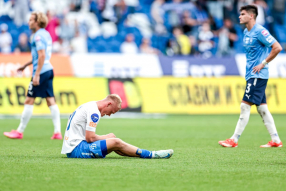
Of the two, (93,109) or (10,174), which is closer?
(10,174)

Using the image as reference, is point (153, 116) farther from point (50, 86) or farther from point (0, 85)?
point (50, 86)

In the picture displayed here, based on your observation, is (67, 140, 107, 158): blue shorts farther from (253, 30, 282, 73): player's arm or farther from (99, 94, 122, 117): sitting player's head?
(253, 30, 282, 73): player's arm

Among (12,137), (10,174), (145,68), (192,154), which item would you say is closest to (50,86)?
(12,137)

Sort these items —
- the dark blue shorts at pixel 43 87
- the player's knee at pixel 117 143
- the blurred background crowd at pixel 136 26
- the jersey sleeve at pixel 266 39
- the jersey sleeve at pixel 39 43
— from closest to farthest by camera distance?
1. the player's knee at pixel 117 143
2. the jersey sleeve at pixel 266 39
3. the jersey sleeve at pixel 39 43
4. the dark blue shorts at pixel 43 87
5. the blurred background crowd at pixel 136 26

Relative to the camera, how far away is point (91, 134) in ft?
21.3

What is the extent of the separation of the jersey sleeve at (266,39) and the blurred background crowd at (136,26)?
1254cm

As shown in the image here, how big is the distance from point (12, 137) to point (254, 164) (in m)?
5.26

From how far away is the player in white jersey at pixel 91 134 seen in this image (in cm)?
653

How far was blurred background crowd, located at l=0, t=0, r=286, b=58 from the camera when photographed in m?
20.3

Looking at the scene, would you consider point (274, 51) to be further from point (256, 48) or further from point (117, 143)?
point (117, 143)

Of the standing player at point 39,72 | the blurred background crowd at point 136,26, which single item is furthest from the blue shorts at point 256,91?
the blurred background crowd at point 136,26

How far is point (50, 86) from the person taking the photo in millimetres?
9984

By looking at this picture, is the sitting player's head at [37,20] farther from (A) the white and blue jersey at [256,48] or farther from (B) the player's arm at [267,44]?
(B) the player's arm at [267,44]

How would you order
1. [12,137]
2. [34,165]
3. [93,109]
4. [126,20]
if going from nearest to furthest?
[34,165] < [93,109] < [12,137] < [126,20]
